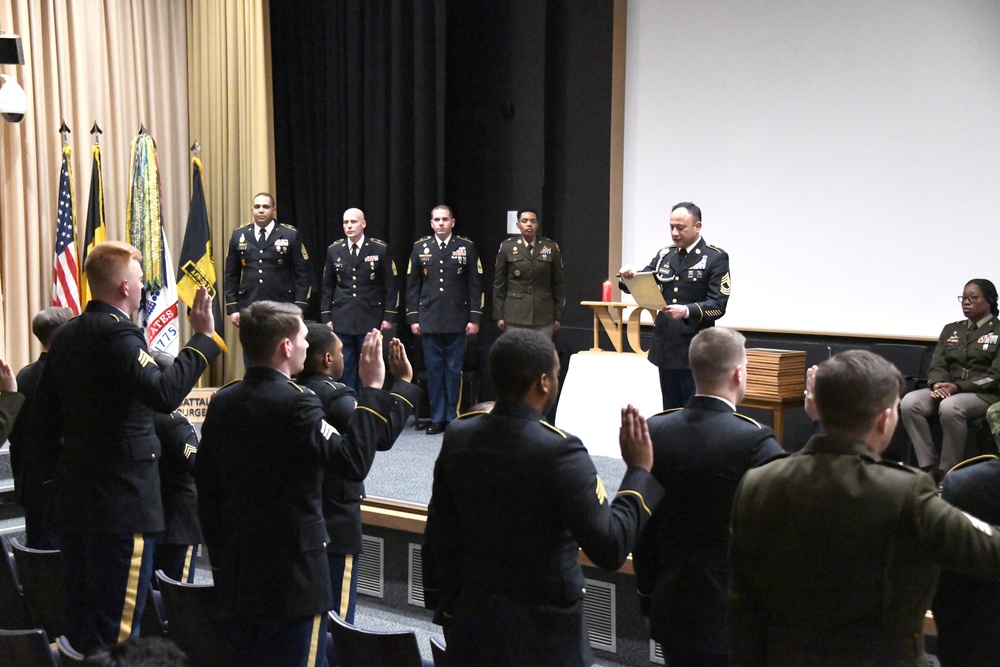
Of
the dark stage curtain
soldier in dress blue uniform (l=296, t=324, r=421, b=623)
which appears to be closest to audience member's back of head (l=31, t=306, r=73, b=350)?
soldier in dress blue uniform (l=296, t=324, r=421, b=623)

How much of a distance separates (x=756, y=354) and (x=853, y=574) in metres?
4.11

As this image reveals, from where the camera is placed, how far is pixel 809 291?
6.36 metres

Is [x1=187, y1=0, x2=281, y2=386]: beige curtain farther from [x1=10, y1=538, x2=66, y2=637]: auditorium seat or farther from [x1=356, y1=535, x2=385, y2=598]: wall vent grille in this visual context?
[x1=10, y1=538, x2=66, y2=637]: auditorium seat

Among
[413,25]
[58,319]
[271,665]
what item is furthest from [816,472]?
[413,25]

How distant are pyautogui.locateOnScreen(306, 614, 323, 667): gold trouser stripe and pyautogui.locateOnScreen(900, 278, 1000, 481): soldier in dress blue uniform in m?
3.61

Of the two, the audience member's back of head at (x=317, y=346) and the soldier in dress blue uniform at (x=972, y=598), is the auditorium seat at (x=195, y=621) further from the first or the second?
the soldier in dress blue uniform at (x=972, y=598)

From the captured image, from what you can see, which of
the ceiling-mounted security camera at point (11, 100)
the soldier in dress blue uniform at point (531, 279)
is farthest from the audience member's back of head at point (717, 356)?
the ceiling-mounted security camera at point (11, 100)

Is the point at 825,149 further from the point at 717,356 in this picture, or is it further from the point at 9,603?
the point at 9,603

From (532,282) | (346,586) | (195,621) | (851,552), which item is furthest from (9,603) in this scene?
(532,282)

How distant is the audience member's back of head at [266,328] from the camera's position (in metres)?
2.37

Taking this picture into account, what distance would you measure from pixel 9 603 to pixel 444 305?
396cm

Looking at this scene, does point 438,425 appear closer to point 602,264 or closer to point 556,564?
point 602,264

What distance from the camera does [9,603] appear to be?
3320 mm

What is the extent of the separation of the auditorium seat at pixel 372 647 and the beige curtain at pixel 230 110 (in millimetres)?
5822
